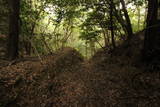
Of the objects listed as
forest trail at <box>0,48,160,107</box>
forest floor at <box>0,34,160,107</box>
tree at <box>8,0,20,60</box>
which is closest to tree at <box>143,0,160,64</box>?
forest floor at <box>0,34,160,107</box>

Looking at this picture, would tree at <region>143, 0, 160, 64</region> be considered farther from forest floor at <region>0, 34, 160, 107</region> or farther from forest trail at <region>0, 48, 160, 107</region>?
forest trail at <region>0, 48, 160, 107</region>

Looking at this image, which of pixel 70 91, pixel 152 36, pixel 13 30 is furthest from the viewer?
pixel 13 30

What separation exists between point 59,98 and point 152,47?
5.20 meters

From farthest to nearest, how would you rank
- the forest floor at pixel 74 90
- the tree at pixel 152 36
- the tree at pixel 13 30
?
the tree at pixel 13 30
the tree at pixel 152 36
the forest floor at pixel 74 90

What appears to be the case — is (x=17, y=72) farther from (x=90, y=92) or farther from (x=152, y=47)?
(x=152, y=47)

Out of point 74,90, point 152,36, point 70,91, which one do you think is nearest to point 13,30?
point 70,91

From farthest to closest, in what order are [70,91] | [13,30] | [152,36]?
[13,30], [70,91], [152,36]

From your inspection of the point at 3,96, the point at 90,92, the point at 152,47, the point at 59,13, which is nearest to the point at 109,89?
the point at 90,92

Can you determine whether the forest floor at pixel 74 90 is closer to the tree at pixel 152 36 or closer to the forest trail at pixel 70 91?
the forest trail at pixel 70 91

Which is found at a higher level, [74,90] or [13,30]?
[13,30]

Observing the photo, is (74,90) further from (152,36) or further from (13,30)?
(13,30)

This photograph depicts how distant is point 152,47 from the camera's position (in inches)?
217

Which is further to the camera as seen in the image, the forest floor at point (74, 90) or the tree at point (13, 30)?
the tree at point (13, 30)

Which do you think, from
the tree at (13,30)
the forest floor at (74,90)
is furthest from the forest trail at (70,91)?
the tree at (13,30)
